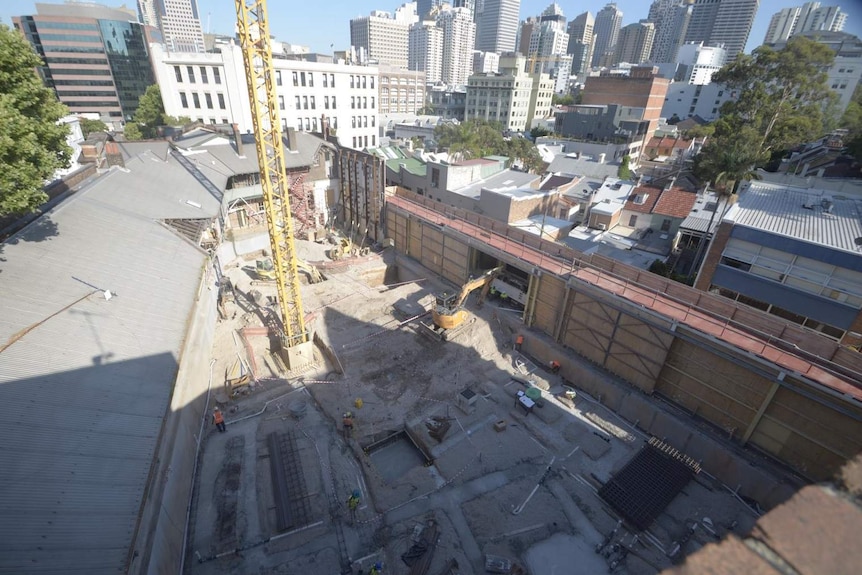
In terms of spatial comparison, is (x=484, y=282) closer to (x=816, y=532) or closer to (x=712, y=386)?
(x=712, y=386)

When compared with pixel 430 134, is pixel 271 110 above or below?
above

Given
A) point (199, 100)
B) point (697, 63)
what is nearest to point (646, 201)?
point (199, 100)

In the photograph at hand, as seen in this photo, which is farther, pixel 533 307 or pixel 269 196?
pixel 533 307

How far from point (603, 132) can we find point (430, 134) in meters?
34.4

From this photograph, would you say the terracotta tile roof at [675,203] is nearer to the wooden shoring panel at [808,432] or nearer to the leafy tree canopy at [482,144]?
the leafy tree canopy at [482,144]

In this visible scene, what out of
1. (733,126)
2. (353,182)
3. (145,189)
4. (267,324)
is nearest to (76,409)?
(267,324)

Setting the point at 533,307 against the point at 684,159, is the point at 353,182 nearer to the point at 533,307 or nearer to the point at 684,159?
the point at 533,307

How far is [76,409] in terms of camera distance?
12695mm

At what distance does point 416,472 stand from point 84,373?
1300cm

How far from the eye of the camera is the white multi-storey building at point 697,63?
462 feet

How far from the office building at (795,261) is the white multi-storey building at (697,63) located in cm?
14412

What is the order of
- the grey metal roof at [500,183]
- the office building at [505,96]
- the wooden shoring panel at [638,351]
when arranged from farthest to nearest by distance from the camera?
the office building at [505,96], the grey metal roof at [500,183], the wooden shoring panel at [638,351]

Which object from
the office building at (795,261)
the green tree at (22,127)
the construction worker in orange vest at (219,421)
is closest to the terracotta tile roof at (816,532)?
the green tree at (22,127)

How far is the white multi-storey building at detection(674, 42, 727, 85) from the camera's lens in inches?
5541
